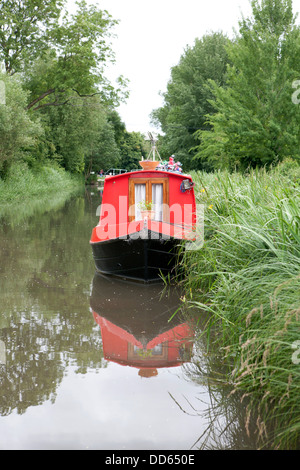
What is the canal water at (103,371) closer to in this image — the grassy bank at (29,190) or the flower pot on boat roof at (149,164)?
the flower pot on boat roof at (149,164)

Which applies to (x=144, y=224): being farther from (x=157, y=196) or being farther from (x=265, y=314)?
(x=265, y=314)

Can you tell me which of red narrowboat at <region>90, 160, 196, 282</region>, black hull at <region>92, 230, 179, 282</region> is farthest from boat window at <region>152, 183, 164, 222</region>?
black hull at <region>92, 230, 179, 282</region>

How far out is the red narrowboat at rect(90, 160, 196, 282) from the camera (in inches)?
335

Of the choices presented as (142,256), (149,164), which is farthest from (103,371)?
(149,164)

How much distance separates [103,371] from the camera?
16.1 feet

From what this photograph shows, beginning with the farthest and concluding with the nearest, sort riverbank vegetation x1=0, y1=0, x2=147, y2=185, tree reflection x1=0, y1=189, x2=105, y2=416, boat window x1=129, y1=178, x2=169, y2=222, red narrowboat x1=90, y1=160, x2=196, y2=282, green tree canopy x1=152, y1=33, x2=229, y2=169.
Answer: green tree canopy x1=152, y1=33, x2=229, y2=169 → riverbank vegetation x1=0, y1=0, x2=147, y2=185 → boat window x1=129, y1=178, x2=169, y2=222 → red narrowboat x1=90, y1=160, x2=196, y2=282 → tree reflection x1=0, y1=189, x2=105, y2=416

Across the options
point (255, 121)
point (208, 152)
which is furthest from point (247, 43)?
point (208, 152)

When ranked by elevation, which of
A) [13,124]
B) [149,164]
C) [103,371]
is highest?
[13,124]

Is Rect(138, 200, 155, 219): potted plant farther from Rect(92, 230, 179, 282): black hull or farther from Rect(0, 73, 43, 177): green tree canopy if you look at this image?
Rect(0, 73, 43, 177): green tree canopy

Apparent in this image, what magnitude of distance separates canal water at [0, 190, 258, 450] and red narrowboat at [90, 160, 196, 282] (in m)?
0.43

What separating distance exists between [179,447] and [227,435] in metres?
0.39

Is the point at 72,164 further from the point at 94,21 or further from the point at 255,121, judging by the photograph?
the point at 255,121

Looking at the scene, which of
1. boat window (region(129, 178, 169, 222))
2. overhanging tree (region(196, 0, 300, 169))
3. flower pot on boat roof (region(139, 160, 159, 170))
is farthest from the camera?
overhanging tree (region(196, 0, 300, 169))

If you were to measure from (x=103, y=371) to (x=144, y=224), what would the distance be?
3.83 m
